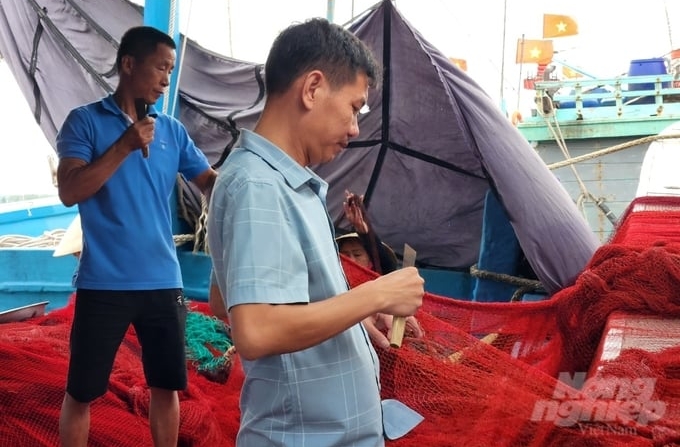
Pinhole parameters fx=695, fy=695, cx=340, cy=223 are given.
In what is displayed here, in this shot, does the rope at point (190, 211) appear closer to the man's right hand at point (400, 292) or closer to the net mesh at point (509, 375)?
the net mesh at point (509, 375)

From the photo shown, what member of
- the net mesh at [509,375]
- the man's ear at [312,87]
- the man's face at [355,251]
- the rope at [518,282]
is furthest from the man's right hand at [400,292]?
the rope at [518,282]

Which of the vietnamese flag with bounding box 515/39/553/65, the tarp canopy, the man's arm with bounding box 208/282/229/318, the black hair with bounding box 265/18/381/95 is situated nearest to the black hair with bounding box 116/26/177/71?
the man's arm with bounding box 208/282/229/318

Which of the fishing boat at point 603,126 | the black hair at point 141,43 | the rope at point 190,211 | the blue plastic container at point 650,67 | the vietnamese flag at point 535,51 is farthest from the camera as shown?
the vietnamese flag at point 535,51

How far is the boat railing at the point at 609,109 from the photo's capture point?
411 inches

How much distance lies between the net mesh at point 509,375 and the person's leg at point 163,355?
0.30m

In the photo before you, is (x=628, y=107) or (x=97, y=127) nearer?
(x=97, y=127)

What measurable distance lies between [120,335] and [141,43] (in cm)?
113

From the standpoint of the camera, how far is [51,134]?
5910mm

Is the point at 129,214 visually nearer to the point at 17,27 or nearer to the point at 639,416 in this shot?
the point at 639,416

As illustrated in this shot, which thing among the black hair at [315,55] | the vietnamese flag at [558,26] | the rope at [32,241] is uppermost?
the vietnamese flag at [558,26]

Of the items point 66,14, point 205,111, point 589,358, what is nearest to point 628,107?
point 205,111

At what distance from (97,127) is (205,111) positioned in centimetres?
319

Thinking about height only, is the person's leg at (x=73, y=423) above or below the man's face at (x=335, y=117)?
below

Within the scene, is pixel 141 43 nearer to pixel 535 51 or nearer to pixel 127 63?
pixel 127 63
